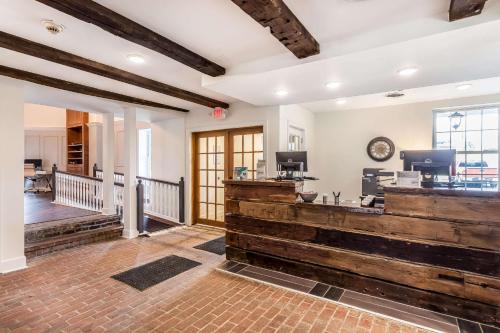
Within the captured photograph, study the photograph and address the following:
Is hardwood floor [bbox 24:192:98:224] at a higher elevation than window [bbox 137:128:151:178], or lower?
lower

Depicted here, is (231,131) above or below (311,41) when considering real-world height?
below

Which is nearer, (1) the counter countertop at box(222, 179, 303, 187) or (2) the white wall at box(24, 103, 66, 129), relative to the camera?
(1) the counter countertop at box(222, 179, 303, 187)

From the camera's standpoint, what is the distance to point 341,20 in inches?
88.1

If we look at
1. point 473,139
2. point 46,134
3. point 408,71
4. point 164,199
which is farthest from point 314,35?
point 46,134

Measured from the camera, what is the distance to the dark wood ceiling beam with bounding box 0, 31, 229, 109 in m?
2.52

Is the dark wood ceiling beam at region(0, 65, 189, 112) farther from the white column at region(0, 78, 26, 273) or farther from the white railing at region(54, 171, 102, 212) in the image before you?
the white railing at region(54, 171, 102, 212)

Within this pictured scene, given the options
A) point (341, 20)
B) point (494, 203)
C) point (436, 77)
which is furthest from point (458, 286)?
point (341, 20)

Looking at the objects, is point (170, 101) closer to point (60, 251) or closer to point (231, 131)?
point (231, 131)

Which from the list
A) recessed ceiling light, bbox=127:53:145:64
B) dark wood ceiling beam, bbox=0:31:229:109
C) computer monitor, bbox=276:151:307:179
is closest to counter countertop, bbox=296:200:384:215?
computer monitor, bbox=276:151:307:179

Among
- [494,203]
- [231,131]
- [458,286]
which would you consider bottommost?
[458,286]

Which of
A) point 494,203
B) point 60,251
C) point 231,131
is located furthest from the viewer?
point 231,131

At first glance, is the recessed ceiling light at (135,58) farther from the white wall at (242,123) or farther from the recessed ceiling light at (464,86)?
the recessed ceiling light at (464,86)

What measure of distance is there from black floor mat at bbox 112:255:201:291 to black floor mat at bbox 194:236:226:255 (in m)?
0.52

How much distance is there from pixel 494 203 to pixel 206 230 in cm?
467
